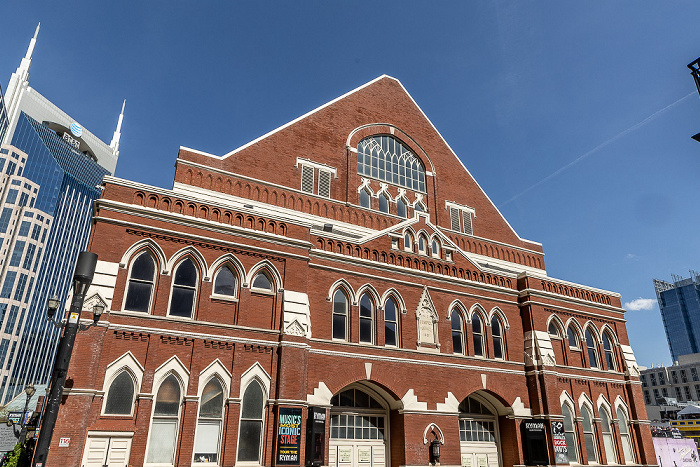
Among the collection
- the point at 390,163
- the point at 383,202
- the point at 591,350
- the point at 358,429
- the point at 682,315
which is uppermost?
the point at 682,315

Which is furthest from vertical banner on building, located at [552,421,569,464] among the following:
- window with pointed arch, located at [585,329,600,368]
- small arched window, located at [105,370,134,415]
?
small arched window, located at [105,370,134,415]

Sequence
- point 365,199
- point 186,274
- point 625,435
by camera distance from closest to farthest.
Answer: point 186,274
point 625,435
point 365,199

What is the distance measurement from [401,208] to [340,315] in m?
9.11

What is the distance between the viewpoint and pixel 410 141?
29.9 meters

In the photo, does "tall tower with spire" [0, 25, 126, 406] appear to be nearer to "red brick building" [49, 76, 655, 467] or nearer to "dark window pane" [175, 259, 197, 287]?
"red brick building" [49, 76, 655, 467]

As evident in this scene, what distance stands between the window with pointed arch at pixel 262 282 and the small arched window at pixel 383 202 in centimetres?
977

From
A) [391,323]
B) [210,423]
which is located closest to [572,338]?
[391,323]

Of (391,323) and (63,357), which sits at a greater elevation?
(391,323)

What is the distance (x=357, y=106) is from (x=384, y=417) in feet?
54.6

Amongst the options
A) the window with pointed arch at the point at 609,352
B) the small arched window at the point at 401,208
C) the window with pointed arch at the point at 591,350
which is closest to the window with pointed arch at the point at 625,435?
the window with pointed arch at the point at 609,352

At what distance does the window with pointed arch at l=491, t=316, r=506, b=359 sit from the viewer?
79.0ft

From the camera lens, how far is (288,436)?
1703 cm

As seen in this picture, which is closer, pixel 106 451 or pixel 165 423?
pixel 106 451

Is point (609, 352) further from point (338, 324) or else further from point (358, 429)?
point (338, 324)
